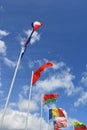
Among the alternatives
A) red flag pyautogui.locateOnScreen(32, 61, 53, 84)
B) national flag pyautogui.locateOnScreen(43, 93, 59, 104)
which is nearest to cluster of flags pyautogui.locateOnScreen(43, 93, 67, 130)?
national flag pyautogui.locateOnScreen(43, 93, 59, 104)

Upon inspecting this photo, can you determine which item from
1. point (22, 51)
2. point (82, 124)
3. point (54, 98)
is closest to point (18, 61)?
point (22, 51)

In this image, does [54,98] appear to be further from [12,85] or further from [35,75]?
[12,85]

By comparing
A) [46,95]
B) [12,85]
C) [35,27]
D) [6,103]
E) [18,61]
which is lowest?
[6,103]

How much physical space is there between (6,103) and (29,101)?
41.5 ft

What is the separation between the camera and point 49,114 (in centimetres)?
5897

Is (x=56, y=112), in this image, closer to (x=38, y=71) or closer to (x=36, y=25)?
(x=38, y=71)

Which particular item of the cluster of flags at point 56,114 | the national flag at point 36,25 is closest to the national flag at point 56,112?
the cluster of flags at point 56,114

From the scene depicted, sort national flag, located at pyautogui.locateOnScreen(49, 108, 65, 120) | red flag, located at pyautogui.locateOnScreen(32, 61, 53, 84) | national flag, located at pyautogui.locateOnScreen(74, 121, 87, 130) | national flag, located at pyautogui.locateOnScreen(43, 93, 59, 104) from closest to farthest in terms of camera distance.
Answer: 1. red flag, located at pyautogui.locateOnScreen(32, 61, 53, 84)
2. national flag, located at pyautogui.locateOnScreen(43, 93, 59, 104)
3. national flag, located at pyautogui.locateOnScreen(74, 121, 87, 130)
4. national flag, located at pyautogui.locateOnScreen(49, 108, 65, 120)

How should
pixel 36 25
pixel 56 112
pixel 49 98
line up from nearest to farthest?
pixel 36 25 → pixel 49 98 → pixel 56 112

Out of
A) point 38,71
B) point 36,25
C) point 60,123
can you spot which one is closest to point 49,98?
point 60,123

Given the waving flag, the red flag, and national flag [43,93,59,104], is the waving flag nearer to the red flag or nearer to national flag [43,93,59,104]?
national flag [43,93,59,104]

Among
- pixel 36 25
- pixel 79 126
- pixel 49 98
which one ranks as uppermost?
pixel 49 98

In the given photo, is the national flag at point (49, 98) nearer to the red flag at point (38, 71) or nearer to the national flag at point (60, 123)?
the national flag at point (60, 123)

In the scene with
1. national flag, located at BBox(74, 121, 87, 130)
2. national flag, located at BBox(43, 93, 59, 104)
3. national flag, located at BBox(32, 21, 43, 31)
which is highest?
national flag, located at BBox(43, 93, 59, 104)
